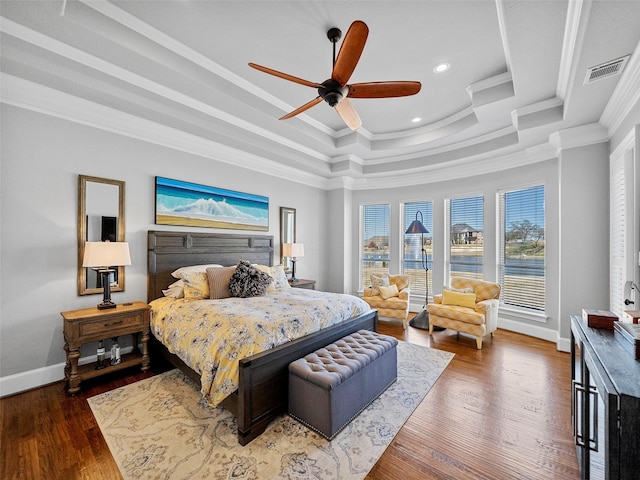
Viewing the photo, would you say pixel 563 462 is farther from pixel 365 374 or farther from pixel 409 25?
pixel 409 25

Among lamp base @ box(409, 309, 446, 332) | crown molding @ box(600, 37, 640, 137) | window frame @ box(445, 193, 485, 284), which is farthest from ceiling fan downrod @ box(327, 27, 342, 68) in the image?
lamp base @ box(409, 309, 446, 332)

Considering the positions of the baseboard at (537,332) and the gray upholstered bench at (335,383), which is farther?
the baseboard at (537,332)

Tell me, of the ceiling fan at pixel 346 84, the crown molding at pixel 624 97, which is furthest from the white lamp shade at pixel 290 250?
the crown molding at pixel 624 97

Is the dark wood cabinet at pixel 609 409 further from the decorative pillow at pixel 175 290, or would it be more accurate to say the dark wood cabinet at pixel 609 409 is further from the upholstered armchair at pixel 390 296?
the decorative pillow at pixel 175 290

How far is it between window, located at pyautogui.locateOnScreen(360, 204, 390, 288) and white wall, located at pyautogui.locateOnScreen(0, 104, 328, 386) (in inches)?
173

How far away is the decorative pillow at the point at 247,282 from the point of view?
3418mm

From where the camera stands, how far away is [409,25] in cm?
245

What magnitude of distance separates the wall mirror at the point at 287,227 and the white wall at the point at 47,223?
2.34 metres

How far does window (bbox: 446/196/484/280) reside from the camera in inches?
201

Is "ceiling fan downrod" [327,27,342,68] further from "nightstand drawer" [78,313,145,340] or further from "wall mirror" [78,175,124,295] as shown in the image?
"nightstand drawer" [78,313,145,340]

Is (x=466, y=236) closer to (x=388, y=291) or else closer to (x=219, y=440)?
(x=388, y=291)

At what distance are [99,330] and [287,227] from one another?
11.0 ft

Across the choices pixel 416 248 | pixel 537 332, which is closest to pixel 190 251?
pixel 416 248

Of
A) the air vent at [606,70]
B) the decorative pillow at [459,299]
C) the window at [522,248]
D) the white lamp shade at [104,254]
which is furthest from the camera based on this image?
the window at [522,248]
